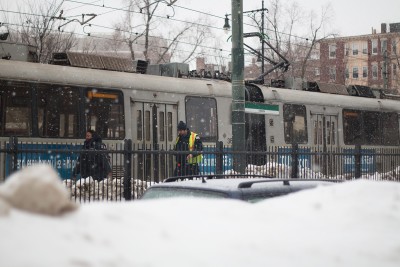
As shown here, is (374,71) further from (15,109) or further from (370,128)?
(15,109)

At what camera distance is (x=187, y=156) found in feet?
38.9

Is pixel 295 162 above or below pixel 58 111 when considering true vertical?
below

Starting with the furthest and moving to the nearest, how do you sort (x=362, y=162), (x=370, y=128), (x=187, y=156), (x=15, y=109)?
(x=370, y=128), (x=362, y=162), (x=15, y=109), (x=187, y=156)

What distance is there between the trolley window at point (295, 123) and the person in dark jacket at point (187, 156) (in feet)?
27.5

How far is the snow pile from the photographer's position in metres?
2.43

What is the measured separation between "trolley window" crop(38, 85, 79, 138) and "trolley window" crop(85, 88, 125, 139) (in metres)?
0.40

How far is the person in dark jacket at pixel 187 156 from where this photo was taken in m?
11.7

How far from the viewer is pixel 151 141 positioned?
686 inches

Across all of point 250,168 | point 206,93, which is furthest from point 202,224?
point 206,93

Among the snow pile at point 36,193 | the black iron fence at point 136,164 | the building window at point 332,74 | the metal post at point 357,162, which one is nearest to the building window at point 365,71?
the building window at point 332,74

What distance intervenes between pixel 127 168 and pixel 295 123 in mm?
12842

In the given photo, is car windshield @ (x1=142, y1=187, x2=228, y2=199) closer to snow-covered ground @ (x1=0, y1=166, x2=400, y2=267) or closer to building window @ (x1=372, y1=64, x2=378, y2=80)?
snow-covered ground @ (x1=0, y1=166, x2=400, y2=267)

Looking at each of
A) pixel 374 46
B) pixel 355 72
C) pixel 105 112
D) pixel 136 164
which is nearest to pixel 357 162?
pixel 136 164

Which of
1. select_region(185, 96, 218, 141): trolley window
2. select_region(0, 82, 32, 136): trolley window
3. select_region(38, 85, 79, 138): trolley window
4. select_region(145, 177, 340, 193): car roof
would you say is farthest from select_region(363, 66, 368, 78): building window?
select_region(145, 177, 340, 193): car roof
